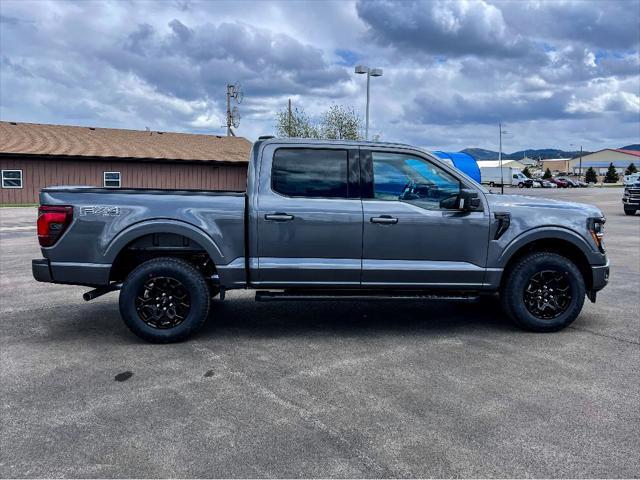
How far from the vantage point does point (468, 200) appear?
17.6ft

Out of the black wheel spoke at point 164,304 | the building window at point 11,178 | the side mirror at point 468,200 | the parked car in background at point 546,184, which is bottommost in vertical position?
the black wheel spoke at point 164,304

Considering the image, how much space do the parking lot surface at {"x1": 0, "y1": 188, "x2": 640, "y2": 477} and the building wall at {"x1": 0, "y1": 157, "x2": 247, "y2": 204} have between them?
968 inches

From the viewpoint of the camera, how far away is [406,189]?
18.2 ft

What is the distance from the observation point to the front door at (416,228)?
17.8ft

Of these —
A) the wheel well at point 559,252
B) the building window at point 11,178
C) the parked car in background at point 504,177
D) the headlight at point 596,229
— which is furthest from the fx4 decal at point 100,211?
the parked car in background at point 504,177

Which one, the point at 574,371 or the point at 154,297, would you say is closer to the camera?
the point at 574,371

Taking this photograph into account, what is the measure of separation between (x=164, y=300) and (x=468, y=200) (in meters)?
3.10

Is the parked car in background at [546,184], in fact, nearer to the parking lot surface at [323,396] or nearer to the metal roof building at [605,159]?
the parking lot surface at [323,396]

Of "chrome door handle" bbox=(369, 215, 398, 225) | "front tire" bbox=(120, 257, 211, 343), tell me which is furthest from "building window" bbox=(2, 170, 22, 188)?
"chrome door handle" bbox=(369, 215, 398, 225)

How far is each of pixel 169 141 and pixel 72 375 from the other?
112ft

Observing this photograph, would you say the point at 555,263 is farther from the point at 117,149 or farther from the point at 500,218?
the point at 117,149

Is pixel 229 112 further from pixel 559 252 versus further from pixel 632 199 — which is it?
pixel 559 252

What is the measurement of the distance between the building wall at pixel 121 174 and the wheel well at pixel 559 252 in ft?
81.1

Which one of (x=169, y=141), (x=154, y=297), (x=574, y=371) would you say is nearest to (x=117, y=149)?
(x=169, y=141)
